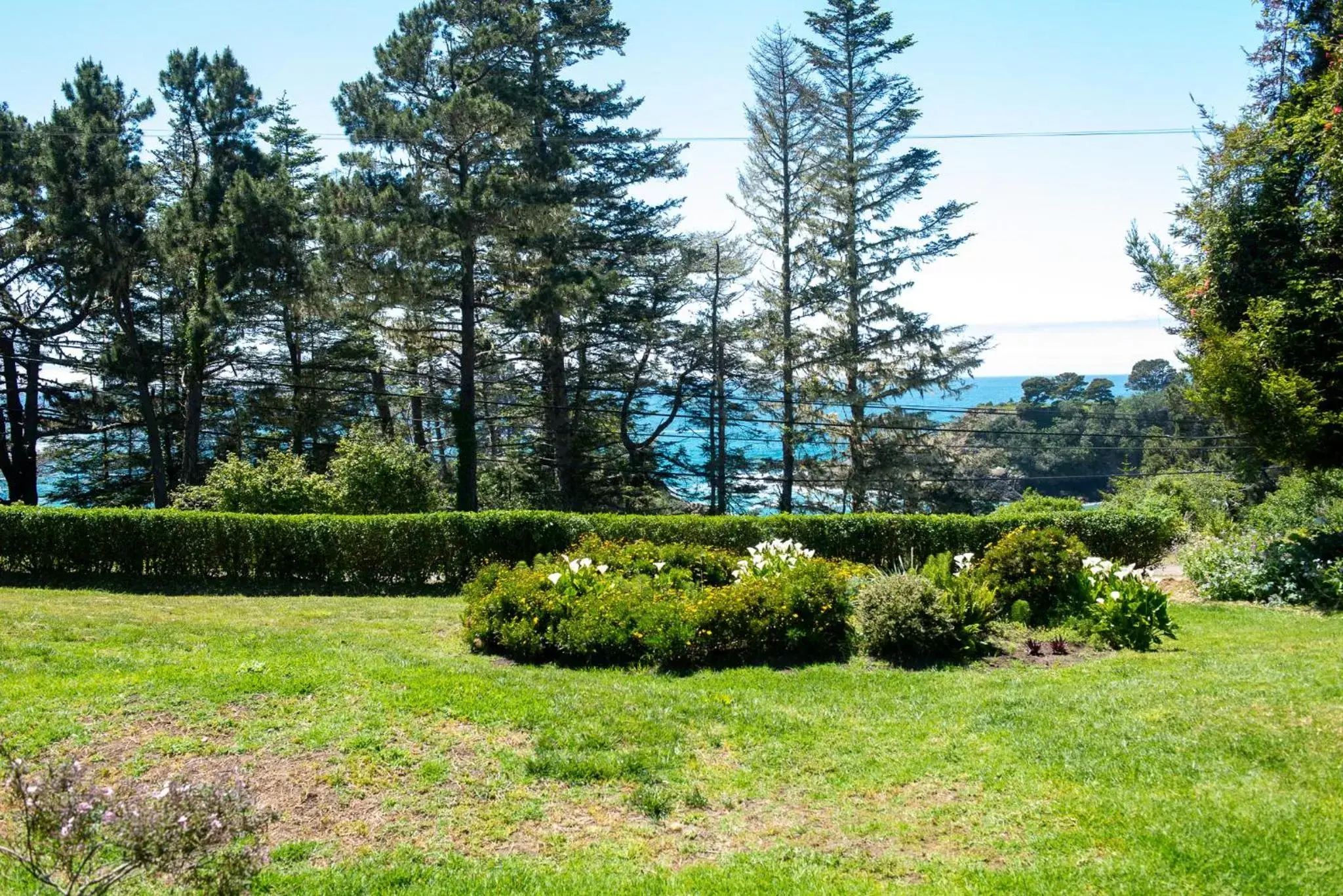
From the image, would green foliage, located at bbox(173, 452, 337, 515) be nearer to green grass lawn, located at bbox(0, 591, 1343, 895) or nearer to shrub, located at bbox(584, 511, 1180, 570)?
shrub, located at bbox(584, 511, 1180, 570)

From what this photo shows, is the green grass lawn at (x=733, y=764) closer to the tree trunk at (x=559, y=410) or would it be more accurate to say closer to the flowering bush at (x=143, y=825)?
the flowering bush at (x=143, y=825)

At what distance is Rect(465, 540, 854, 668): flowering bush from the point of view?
24.9ft

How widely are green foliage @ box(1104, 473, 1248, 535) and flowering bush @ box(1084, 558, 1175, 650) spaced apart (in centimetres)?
837

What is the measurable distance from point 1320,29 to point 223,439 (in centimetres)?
3060

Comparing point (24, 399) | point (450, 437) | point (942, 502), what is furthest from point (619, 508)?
point (24, 399)

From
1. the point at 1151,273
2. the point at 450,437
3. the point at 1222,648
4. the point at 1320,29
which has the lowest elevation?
the point at 1222,648

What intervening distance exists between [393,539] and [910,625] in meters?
8.68

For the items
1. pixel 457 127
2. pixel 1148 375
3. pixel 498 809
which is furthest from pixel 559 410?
pixel 1148 375

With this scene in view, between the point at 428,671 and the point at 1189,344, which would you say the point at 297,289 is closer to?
the point at 428,671

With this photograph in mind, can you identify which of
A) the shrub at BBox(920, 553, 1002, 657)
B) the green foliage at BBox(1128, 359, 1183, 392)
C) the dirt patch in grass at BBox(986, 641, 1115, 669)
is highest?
the green foliage at BBox(1128, 359, 1183, 392)

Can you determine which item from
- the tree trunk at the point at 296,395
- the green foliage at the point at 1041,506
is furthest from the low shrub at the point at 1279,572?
the tree trunk at the point at 296,395

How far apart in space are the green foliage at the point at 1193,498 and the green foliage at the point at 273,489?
15129 millimetres

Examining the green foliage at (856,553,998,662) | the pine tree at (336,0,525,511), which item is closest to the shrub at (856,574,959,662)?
the green foliage at (856,553,998,662)

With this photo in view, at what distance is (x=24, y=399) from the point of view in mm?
25906
